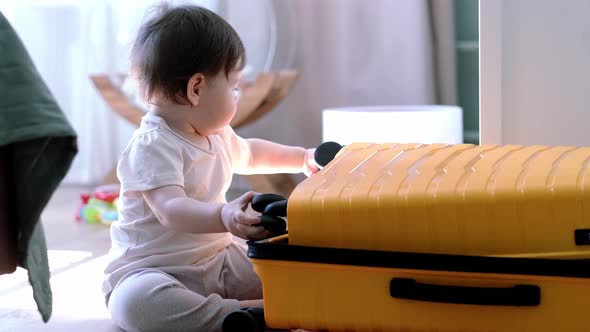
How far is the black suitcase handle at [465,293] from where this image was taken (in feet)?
2.83

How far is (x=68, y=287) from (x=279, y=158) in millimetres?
424

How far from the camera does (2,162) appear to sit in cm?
77

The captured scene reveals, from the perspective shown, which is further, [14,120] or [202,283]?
[202,283]

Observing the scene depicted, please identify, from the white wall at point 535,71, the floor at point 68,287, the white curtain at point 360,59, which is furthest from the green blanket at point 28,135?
the white curtain at point 360,59

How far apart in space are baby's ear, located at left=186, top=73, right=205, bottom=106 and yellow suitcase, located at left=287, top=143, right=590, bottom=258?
29 cm

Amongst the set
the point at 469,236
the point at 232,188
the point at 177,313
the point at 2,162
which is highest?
the point at 2,162

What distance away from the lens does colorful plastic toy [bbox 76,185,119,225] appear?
6.86ft

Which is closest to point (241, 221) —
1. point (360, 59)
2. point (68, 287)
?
point (68, 287)

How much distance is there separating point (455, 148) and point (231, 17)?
1.53 meters

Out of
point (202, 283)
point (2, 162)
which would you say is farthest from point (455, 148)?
point (2, 162)

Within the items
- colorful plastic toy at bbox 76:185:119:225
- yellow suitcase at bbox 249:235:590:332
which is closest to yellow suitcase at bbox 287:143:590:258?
yellow suitcase at bbox 249:235:590:332

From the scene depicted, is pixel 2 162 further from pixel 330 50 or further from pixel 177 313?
pixel 330 50

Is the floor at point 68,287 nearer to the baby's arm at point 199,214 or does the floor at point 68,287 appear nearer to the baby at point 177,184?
the baby at point 177,184

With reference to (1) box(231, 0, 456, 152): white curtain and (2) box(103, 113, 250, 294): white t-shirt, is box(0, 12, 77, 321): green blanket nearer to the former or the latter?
(2) box(103, 113, 250, 294): white t-shirt
